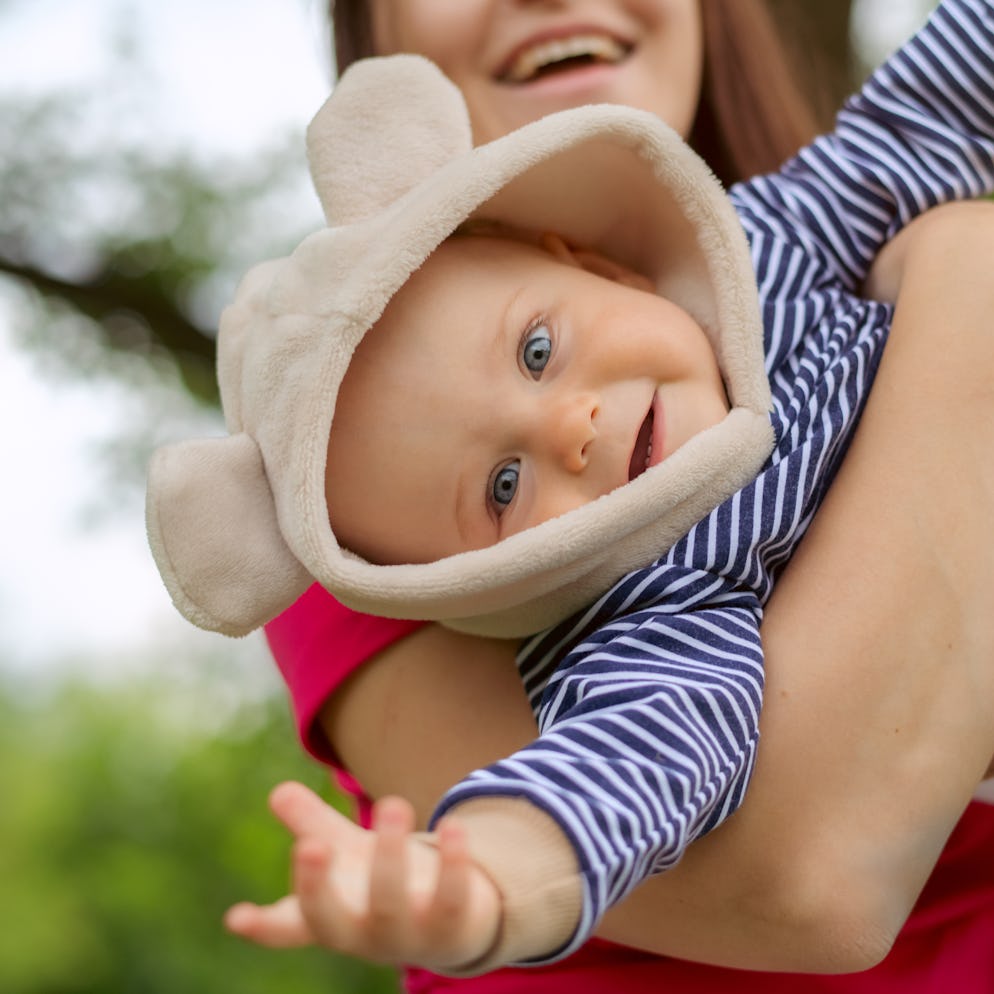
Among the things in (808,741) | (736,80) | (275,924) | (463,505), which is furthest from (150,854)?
(275,924)

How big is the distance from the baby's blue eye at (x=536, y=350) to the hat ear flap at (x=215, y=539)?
0.21 meters

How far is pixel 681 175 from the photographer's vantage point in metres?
0.90

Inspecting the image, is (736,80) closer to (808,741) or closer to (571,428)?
(571,428)

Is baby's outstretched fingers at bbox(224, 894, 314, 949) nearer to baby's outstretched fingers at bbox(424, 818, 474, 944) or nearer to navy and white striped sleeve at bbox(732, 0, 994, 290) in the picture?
baby's outstretched fingers at bbox(424, 818, 474, 944)

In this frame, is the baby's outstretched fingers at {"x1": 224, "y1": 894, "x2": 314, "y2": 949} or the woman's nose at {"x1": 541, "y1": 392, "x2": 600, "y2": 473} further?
the woman's nose at {"x1": 541, "y1": 392, "x2": 600, "y2": 473}

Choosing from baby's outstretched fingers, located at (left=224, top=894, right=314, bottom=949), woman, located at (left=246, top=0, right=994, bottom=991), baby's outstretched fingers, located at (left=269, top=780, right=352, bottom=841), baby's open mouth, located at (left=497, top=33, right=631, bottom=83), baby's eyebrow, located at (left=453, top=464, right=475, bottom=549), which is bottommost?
woman, located at (left=246, top=0, right=994, bottom=991)

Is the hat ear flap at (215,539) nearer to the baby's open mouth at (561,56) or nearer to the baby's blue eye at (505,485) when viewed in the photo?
the baby's blue eye at (505,485)

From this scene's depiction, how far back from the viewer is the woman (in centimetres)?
73

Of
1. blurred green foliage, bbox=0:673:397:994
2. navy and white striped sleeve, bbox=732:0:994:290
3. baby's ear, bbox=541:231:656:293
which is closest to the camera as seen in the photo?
baby's ear, bbox=541:231:656:293

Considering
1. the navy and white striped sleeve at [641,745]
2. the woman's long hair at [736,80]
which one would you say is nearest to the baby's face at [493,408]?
the navy and white striped sleeve at [641,745]

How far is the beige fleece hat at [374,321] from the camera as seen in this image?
787 mm

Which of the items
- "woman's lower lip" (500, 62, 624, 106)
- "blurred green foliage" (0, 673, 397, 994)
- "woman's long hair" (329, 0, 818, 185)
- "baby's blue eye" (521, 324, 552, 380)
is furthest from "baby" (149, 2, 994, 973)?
"blurred green foliage" (0, 673, 397, 994)

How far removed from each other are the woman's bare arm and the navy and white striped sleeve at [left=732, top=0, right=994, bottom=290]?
0.69 feet

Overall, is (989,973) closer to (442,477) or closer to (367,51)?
(442,477)
